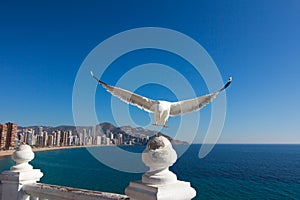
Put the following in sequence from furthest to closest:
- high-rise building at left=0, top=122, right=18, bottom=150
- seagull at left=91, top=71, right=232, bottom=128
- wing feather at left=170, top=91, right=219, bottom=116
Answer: high-rise building at left=0, top=122, right=18, bottom=150, wing feather at left=170, top=91, right=219, bottom=116, seagull at left=91, top=71, right=232, bottom=128

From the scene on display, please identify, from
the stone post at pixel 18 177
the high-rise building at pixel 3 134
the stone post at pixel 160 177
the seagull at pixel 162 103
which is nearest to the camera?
the stone post at pixel 160 177

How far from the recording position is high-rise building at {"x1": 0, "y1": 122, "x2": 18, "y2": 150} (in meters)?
88.9

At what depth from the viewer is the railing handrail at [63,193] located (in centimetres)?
288

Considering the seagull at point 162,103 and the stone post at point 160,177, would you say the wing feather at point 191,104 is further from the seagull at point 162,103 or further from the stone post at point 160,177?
the stone post at point 160,177

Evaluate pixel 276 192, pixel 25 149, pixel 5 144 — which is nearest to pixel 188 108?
pixel 25 149

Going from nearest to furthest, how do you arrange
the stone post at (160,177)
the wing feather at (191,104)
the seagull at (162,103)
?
the stone post at (160,177)
the seagull at (162,103)
the wing feather at (191,104)

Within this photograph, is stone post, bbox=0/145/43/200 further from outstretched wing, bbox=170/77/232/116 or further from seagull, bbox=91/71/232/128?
outstretched wing, bbox=170/77/232/116

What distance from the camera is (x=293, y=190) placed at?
42.2 m

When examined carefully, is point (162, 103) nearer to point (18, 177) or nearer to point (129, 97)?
point (129, 97)

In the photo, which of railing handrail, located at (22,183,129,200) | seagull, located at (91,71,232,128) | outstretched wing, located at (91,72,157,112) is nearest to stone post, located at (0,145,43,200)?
railing handrail, located at (22,183,129,200)

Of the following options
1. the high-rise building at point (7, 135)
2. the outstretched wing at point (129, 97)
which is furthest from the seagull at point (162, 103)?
the high-rise building at point (7, 135)

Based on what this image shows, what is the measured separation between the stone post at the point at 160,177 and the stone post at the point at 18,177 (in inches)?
95.5

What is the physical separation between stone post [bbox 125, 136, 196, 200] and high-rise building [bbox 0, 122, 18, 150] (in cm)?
10085

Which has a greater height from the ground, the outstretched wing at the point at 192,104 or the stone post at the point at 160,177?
the outstretched wing at the point at 192,104
